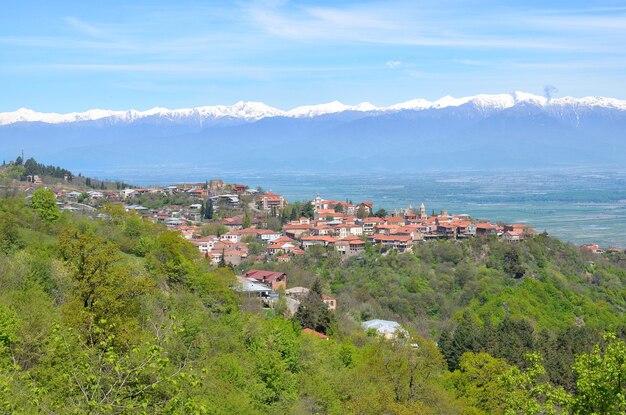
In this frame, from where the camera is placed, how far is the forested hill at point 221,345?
8281 millimetres

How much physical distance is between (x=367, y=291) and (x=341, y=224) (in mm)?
15976

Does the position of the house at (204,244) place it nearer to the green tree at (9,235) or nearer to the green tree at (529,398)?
the green tree at (9,235)

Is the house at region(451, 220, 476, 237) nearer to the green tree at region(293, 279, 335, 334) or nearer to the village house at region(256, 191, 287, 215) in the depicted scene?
the village house at region(256, 191, 287, 215)

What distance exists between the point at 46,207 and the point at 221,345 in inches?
713

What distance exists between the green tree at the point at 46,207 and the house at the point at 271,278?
1308cm

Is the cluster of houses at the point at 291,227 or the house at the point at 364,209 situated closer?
the cluster of houses at the point at 291,227

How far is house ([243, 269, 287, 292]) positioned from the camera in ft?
136

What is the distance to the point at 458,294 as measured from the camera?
1780 inches

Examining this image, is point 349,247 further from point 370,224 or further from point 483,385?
point 483,385

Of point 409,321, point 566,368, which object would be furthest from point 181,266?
point 409,321

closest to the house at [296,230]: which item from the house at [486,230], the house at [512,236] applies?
the house at [486,230]

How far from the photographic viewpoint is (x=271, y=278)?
41.8 meters

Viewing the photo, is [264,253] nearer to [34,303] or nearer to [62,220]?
[62,220]

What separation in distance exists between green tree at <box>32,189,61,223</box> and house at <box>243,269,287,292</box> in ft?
42.9
